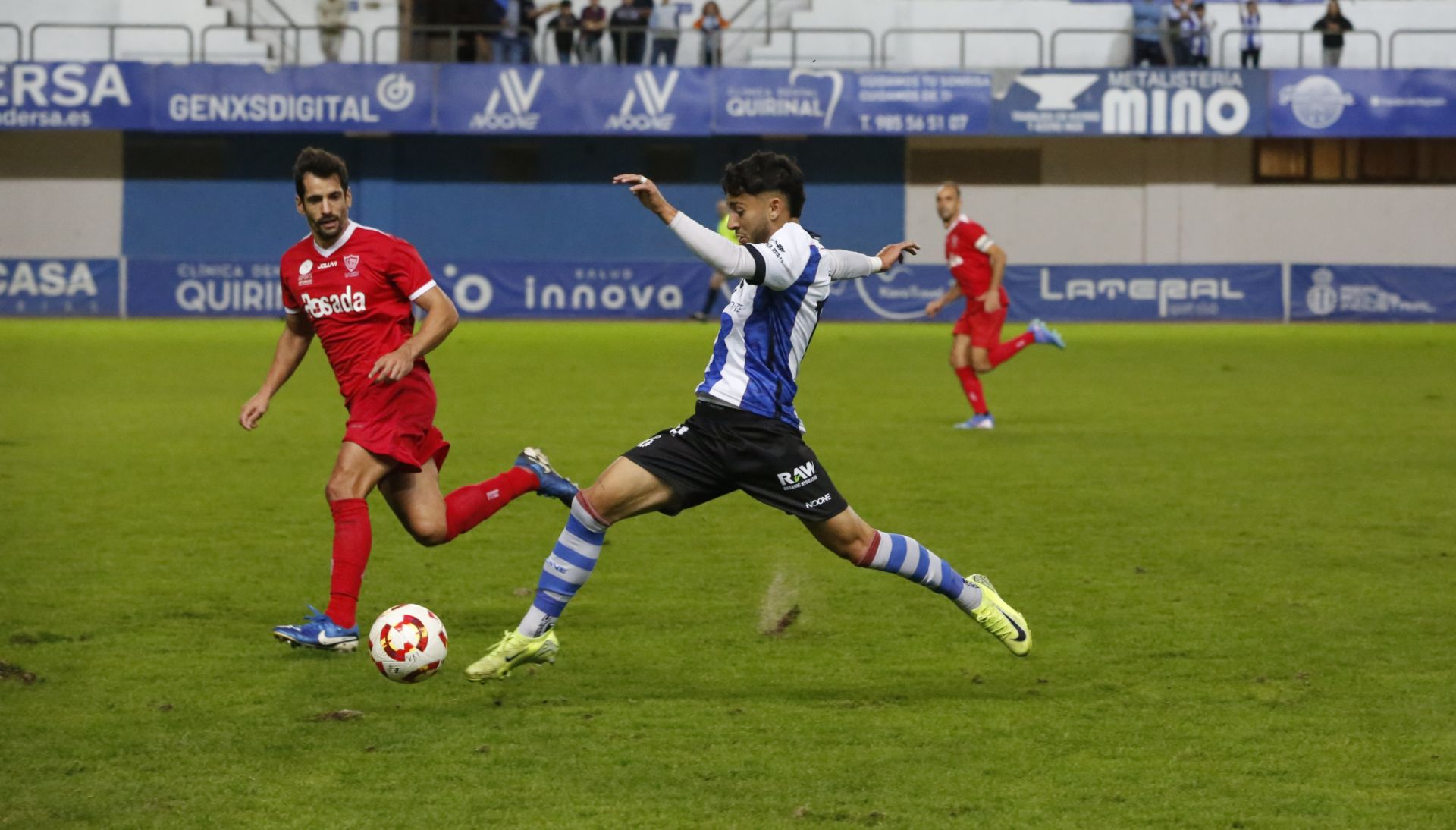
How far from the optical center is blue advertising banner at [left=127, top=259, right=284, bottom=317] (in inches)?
1321

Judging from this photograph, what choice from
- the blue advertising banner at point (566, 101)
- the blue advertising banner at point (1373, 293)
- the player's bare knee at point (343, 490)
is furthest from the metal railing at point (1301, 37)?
the player's bare knee at point (343, 490)

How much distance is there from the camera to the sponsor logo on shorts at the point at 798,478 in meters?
6.25

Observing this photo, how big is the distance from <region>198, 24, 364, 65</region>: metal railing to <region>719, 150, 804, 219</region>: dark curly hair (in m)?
30.2

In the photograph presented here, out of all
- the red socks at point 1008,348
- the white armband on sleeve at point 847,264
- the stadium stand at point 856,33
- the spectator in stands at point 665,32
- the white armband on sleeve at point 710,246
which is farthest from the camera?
the stadium stand at point 856,33

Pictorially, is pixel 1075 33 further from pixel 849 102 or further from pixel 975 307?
pixel 975 307

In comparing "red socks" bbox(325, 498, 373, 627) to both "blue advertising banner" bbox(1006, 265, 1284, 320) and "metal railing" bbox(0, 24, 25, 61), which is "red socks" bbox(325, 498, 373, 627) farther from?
"metal railing" bbox(0, 24, 25, 61)

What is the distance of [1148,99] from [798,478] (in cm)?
3064

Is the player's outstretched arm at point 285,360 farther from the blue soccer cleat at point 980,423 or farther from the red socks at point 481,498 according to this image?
the blue soccer cleat at point 980,423

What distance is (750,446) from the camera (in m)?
6.25

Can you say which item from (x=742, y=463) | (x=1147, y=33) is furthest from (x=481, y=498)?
(x=1147, y=33)

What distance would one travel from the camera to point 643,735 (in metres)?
5.78

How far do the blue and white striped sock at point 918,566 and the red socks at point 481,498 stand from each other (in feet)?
5.80

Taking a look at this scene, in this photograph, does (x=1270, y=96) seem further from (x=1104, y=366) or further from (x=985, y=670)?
(x=985, y=670)

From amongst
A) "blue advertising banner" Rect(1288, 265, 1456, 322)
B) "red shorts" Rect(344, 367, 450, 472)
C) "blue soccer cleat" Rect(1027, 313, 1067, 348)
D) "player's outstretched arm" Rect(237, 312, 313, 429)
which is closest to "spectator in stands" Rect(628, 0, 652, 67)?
"blue advertising banner" Rect(1288, 265, 1456, 322)
